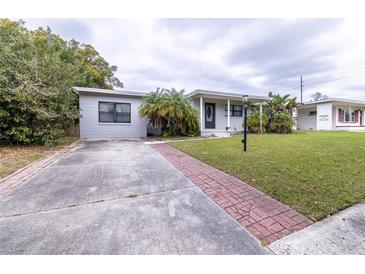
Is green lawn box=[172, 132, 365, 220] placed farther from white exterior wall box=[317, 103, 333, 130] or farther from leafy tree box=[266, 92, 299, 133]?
white exterior wall box=[317, 103, 333, 130]

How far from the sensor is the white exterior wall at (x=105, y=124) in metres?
10.9

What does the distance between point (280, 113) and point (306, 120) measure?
34.7 feet

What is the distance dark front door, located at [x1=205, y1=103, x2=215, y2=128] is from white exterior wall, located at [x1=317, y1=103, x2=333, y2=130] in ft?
39.8

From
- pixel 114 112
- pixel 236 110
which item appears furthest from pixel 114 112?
pixel 236 110

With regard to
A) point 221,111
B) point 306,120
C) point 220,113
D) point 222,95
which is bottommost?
point 306,120

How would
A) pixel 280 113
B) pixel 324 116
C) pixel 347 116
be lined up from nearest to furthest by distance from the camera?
1. pixel 280 113
2. pixel 324 116
3. pixel 347 116

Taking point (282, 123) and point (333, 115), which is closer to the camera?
point (282, 123)

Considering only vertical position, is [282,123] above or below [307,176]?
above

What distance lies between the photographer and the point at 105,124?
11383mm

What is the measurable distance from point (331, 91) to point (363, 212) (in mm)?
44011

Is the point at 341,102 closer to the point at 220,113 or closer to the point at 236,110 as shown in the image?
the point at 236,110

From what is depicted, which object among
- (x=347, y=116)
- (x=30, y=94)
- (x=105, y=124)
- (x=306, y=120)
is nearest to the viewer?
(x=30, y=94)
